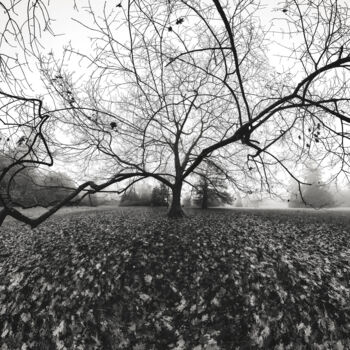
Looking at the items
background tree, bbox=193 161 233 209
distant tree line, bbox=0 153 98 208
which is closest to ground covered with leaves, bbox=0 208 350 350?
distant tree line, bbox=0 153 98 208

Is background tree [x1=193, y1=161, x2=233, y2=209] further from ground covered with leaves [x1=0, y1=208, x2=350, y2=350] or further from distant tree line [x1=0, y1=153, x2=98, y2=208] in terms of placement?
distant tree line [x1=0, y1=153, x2=98, y2=208]

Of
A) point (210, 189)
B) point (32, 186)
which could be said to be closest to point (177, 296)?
point (32, 186)

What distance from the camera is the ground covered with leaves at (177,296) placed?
335cm

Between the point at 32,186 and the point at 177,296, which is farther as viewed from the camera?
the point at 32,186

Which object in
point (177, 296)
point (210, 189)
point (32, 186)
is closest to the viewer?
point (177, 296)

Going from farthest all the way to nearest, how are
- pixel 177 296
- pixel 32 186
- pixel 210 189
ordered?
pixel 210 189 → pixel 32 186 → pixel 177 296

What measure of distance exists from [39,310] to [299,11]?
20.2 ft

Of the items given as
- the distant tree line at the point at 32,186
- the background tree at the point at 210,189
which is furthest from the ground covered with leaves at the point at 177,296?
the background tree at the point at 210,189

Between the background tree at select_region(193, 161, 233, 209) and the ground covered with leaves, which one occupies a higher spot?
the background tree at select_region(193, 161, 233, 209)

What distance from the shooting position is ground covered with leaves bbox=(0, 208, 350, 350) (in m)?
3.35

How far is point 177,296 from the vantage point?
415 centimetres

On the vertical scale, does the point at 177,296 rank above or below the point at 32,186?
below

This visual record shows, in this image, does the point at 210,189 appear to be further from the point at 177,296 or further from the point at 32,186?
the point at 177,296

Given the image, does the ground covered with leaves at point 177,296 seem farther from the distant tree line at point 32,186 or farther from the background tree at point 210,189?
the background tree at point 210,189
